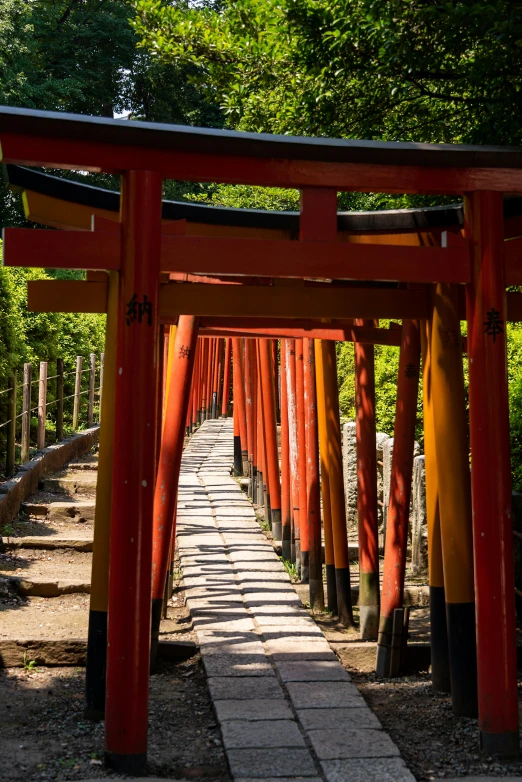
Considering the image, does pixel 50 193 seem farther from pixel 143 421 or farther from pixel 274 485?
pixel 274 485

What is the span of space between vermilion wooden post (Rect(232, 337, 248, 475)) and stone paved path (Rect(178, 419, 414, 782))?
17.8 ft

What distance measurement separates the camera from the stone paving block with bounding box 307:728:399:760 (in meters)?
4.24

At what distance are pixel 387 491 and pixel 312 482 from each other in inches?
61.3

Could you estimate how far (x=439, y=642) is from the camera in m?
5.38

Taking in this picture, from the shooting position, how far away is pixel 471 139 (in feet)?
21.3

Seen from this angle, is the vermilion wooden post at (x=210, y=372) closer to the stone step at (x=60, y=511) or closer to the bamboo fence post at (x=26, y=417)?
the bamboo fence post at (x=26, y=417)

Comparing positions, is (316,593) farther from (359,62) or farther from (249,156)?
(249,156)

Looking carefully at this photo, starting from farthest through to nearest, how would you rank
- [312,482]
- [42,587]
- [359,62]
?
[312,482] → [42,587] → [359,62]

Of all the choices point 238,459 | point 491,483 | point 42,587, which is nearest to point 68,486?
point 42,587

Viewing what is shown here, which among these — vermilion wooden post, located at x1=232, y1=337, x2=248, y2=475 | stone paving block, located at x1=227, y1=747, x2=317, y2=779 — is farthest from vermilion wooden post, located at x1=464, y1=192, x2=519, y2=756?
vermilion wooden post, located at x1=232, y1=337, x2=248, y2=475

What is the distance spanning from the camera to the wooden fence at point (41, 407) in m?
10.1

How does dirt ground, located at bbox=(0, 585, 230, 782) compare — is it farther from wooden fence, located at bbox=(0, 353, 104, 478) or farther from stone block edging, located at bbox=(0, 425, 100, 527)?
stone block edging, located at bbox=(0, 425, 100, 527)

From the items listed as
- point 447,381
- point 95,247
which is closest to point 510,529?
point 447,381

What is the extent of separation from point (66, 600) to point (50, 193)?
3498 mm
